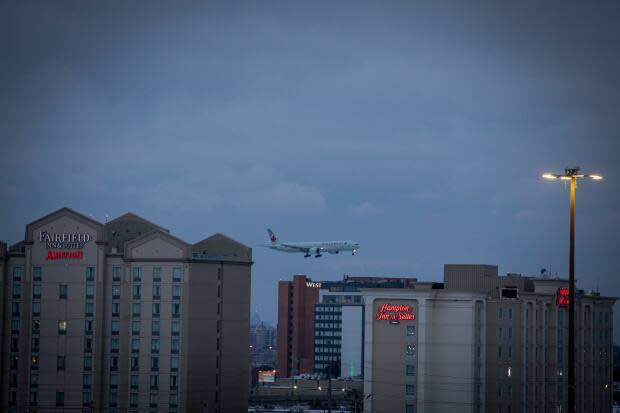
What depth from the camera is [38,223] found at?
157250 mm

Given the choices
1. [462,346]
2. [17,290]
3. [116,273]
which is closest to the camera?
[462,346]

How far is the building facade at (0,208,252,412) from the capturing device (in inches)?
6147

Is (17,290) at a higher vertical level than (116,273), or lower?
lower

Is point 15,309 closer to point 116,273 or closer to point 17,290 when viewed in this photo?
point 17,290

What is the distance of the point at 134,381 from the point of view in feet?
514

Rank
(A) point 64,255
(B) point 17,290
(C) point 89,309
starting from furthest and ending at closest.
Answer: (B) point 17,290 < (C) point 89,309 < (A) point 64,255

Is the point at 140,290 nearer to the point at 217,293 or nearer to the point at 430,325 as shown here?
the point at 217,293

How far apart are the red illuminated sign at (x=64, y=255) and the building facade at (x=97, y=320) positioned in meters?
0.13

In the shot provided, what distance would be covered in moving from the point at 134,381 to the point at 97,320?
30.7 feet

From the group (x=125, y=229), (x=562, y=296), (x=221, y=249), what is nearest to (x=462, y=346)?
(x=562, y=296)

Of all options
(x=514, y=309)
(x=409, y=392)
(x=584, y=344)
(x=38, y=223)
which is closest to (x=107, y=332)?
(x=38, y=223)

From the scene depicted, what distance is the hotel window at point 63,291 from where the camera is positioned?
15650 centimetres

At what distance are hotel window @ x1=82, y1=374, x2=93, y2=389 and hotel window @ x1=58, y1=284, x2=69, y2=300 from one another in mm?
10594

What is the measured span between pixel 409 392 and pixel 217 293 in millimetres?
32057
